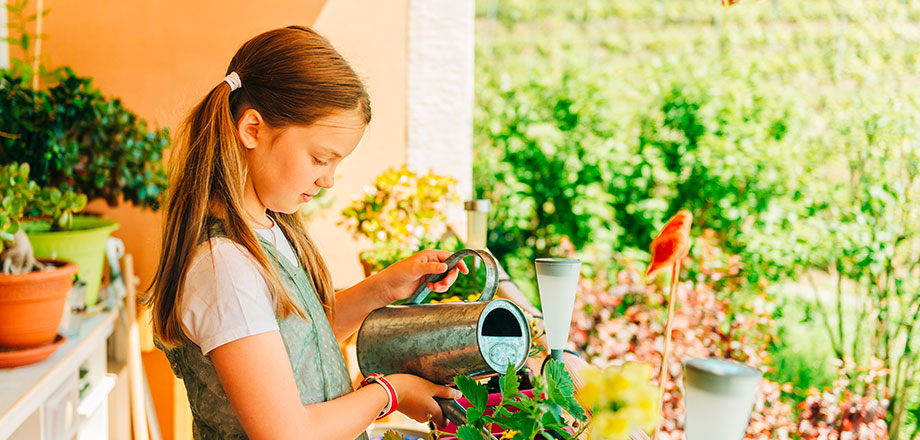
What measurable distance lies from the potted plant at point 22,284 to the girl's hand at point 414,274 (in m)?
0.83

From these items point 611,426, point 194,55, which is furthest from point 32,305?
point 194,55

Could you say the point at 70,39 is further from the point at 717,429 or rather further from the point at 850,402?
the point at 850,402

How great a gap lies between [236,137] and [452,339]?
1.48 feet

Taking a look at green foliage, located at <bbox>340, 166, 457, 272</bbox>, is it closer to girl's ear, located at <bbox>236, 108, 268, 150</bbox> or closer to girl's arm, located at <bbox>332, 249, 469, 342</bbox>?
girl's arm, located at <bbox>332, 249, 469, 342</bbox>

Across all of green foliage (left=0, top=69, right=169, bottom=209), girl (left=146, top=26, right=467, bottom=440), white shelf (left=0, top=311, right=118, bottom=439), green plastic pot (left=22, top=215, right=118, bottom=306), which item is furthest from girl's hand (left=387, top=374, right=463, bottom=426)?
green foliage (left=0, top=69, right=169, bottom=209)

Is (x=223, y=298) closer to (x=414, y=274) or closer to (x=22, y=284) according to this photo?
(x=414, y=274)

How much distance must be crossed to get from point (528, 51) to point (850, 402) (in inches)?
134

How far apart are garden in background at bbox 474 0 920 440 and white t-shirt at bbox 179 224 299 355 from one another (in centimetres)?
221

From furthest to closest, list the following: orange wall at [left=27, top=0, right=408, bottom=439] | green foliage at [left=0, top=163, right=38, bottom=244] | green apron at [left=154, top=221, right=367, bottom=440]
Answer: orange wall at [left=27, top=0, right=408, bottom=439]
green foliage at [left=0, top=163, right=38, bottom=244]
green apron at [left=154, top=221, right=367, bottom=440]

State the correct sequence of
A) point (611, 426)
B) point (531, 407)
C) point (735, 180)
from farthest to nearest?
point (735, 180) < point (531, 407) < point (611, 426)

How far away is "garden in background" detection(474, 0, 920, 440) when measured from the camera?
296 centimetres

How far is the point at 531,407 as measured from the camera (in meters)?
0.65

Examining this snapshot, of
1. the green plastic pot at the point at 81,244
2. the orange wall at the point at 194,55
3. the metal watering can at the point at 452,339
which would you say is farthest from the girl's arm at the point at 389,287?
the orange wall at the point at 194,55

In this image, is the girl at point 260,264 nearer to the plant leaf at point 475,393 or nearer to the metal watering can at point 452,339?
the metal watering can at point 452,339
